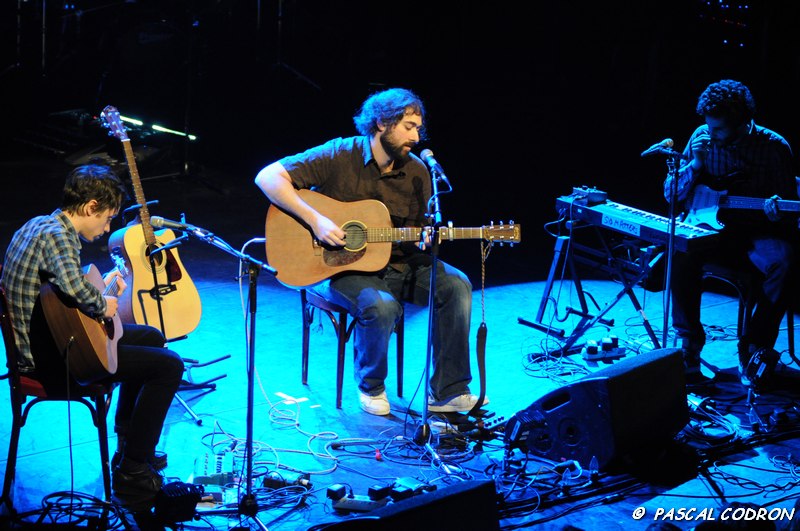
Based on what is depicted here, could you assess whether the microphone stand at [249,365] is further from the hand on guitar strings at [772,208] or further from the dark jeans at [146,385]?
the hand on guitar strings at [772,208]

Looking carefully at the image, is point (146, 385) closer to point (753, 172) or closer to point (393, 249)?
point (393, 249)

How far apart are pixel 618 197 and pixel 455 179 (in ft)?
5.93

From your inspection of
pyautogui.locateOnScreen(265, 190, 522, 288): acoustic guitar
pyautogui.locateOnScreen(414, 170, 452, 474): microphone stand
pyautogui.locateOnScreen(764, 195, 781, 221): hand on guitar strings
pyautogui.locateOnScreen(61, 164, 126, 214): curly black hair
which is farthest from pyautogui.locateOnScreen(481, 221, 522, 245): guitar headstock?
pyautogui.locateOnScreen(61, 164, 126, 214): curly black hair

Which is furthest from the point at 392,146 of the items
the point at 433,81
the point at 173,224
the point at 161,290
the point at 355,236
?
the point at 433,81

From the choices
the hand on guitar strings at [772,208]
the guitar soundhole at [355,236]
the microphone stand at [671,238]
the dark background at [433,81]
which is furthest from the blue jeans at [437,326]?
the dark background at [433,81]

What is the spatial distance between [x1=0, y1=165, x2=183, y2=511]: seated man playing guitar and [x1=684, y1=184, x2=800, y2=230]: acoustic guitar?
3590 mm

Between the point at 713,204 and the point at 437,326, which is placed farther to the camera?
the point at 713,204

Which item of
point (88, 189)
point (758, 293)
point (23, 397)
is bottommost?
point (23, 397)

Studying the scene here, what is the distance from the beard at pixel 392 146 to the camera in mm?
5184

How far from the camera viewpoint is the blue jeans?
16.6 ft

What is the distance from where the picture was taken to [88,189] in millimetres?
3873

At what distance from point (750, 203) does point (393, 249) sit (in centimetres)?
236

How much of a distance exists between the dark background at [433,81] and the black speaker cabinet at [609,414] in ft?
17.6

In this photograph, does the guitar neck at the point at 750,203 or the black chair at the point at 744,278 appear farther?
the black chair at the point at 744,278
